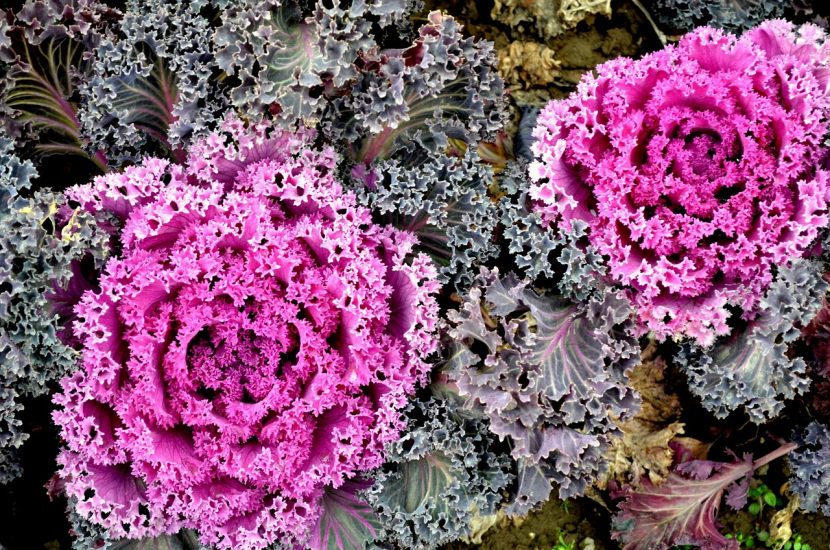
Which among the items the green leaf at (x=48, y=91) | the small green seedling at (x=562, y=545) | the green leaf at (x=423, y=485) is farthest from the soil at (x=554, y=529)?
the green leaf at (x=48, y=91)

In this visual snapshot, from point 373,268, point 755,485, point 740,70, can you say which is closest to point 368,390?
point 373,268

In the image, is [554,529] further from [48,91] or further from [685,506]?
[48,91]

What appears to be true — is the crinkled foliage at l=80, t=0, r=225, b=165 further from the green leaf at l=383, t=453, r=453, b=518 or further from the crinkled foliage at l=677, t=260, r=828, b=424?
the crinkled foliage at l=677, t=260, r=828, b=424

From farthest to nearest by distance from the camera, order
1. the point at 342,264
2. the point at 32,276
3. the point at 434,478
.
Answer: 1. the point at 434,478
2. the point at 342,264
3. the point at 32,276

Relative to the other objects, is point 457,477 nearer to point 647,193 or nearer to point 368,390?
point 368,390

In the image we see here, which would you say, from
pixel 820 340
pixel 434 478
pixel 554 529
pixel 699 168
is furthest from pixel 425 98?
pixel 554 529

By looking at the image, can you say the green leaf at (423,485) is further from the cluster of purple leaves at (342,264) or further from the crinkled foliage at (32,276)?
the crinkled foliage at (32,276)
